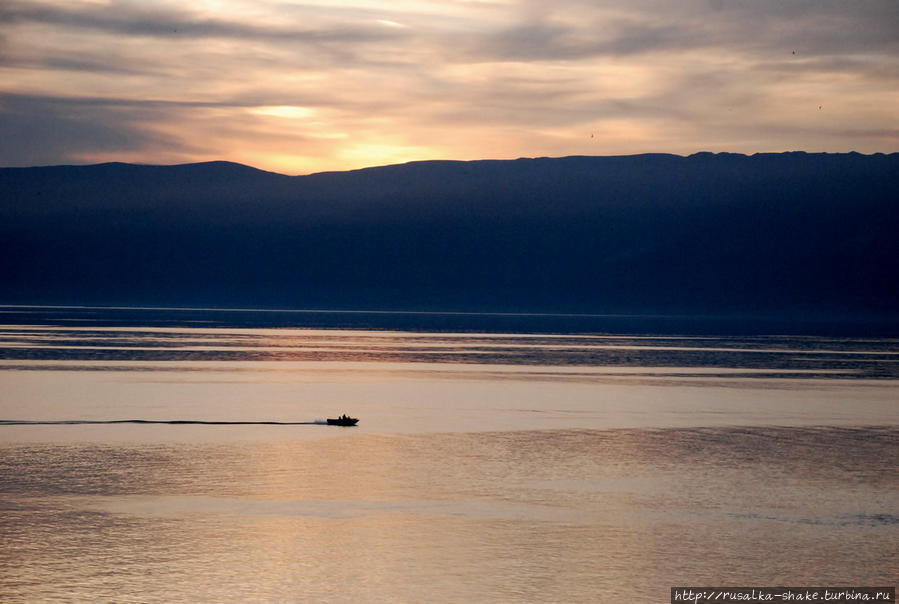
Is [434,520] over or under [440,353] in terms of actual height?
over

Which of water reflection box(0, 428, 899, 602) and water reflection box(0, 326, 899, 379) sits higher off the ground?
water reflection box(0, 428, 899, 602)

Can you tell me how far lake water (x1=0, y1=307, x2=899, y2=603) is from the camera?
1476 cm

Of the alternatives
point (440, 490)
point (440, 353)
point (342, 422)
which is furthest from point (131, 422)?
point (440, 353)

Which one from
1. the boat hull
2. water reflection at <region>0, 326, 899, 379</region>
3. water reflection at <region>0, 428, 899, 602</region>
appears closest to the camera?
water reflection at <region>0, 428, 899, 602</region>

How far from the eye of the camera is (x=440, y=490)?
20.5 metres

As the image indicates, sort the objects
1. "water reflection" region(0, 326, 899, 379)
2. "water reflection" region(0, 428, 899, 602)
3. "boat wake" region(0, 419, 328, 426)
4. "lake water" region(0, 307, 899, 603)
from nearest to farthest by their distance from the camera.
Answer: "water reflection" region(0, 428, 899, 602)
"lake water" region(0, 307, 899, 603)
"boat wake" region(0, 419, 328, 426)
"water reflection" region(0, 326, 899, 379)

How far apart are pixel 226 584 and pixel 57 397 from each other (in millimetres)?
23746

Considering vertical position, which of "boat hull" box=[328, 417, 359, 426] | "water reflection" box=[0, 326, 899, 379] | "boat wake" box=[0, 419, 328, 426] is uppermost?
"boat hull" box=[328, 417, 359, 426]

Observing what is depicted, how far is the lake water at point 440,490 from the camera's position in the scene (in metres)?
14.8

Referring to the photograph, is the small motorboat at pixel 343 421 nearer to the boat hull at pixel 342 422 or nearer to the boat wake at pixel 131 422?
the boat hull at pixel 342 422

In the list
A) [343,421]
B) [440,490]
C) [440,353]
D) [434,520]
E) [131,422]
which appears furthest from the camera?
[440,353]

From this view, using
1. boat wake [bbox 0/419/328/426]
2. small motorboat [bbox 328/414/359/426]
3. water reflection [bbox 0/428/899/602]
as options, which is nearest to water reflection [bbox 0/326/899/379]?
boat wake [bbox 0/419/328/426]

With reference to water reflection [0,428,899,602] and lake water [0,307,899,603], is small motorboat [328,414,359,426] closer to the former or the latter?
lake water [0,307,899,603]

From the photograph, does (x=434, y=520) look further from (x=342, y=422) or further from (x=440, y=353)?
(x=440, y=353)
